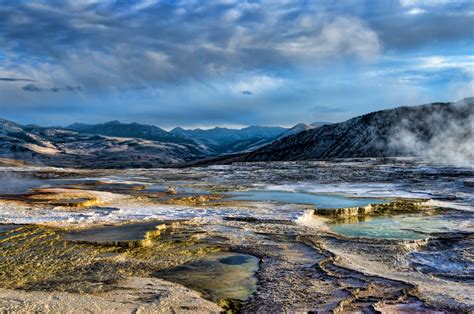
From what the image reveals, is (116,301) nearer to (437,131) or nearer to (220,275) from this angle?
(220,275)

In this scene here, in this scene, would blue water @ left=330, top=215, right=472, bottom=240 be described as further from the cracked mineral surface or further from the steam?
the steam

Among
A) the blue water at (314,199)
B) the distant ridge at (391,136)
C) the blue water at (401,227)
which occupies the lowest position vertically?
the blue water at (401,227)

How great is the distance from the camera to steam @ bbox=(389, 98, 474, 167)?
91188 mm

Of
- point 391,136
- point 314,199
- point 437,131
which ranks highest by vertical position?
point 437,131

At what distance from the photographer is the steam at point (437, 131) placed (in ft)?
299

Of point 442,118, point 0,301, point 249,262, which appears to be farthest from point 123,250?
point 442,118

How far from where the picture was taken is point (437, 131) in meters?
102

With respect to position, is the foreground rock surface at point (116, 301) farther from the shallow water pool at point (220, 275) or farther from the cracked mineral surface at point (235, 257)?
the shallow water pool at point (220, 275)

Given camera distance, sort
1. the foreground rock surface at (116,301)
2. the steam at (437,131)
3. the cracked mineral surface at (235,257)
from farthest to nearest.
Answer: the steam at (437,131) < the cracked mineral surface at (235,257) < the foreground rock surface at (116,301)

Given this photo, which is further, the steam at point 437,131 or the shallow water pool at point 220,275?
the steam at point 437,131

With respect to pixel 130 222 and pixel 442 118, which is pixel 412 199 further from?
pixel 442 118

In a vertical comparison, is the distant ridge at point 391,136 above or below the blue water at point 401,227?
above

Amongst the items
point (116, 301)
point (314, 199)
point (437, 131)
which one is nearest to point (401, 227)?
point (314, 199)

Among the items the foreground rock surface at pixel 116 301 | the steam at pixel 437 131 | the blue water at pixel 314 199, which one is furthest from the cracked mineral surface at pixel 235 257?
the steam at pixel 437 131
